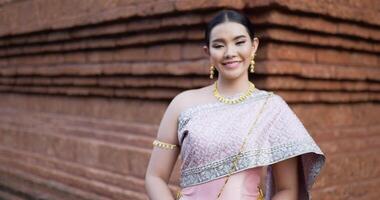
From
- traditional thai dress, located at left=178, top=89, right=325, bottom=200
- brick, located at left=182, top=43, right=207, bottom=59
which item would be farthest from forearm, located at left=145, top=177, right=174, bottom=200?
brick, located at left=182, top=43, right=207, bottom=59

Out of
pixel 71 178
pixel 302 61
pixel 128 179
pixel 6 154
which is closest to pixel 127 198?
pixel 128 179

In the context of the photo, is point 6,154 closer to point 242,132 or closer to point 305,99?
point 305,99

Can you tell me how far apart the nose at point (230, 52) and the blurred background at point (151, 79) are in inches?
36.7

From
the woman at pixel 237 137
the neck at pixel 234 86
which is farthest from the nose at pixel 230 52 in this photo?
the neck at pixel 234 86

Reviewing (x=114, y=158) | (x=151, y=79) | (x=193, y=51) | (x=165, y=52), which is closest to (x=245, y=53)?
(x=193, y=51)

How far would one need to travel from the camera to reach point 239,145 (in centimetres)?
162

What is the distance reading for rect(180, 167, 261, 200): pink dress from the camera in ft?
5.43

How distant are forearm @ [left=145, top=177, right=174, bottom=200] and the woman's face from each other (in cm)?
47

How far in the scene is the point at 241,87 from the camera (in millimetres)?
1729

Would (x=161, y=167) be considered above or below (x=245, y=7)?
below

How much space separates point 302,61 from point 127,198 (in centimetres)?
155

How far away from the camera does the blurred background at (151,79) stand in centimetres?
276

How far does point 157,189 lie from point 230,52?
1.90 feet

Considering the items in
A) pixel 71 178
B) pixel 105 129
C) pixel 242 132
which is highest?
pixel 242 132
